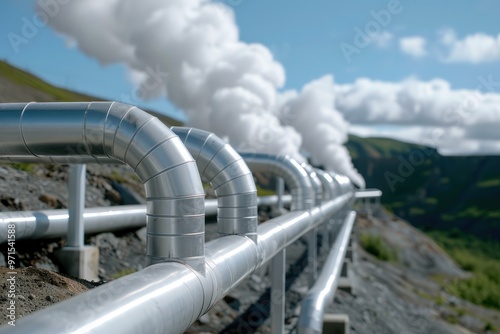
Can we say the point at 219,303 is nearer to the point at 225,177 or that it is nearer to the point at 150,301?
the point at 225,177

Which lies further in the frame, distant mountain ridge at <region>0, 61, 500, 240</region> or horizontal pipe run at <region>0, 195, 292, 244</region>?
distant mountain ridge at <region>0, 61, 500, 240</region>

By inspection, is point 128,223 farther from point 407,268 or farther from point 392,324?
point 407,268

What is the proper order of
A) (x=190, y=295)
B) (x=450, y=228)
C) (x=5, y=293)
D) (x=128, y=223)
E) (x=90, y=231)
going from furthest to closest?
(x=450, y=228) → (x=128, y=223) → (x=90, y=231) → (x=5, y=293) → (x=190, y=295)

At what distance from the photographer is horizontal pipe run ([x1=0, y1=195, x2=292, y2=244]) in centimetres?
527

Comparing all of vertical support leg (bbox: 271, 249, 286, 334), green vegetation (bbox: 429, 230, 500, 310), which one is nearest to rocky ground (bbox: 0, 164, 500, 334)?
vertical support leg (bbox: 271, 249, 286, 334)

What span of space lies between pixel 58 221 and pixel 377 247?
18432 mm

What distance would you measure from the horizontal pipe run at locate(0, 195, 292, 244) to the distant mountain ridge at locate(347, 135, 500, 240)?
64778mm

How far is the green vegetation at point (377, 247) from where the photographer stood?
874 inches

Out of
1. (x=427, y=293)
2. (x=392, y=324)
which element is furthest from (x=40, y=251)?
(x=427, y=293)

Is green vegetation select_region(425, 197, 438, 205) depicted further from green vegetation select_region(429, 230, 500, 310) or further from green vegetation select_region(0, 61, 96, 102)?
green vegetation select_region(0, 61, 96, 102)

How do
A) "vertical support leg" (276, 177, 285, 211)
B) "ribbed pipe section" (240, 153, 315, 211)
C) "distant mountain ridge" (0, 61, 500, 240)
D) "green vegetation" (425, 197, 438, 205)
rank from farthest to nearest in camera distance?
"green vegetation" (425, 197, 438, 205) < "distant mountain ridge" (0, 61, 500, 240) < "vertical support leg" (276, 177, 285, 211) < "ribbed pipe section" (240, 153, 315, 211)

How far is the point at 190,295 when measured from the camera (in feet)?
8.62

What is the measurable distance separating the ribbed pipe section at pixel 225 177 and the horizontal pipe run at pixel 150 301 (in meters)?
0.63

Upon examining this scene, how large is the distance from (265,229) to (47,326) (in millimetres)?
3282
